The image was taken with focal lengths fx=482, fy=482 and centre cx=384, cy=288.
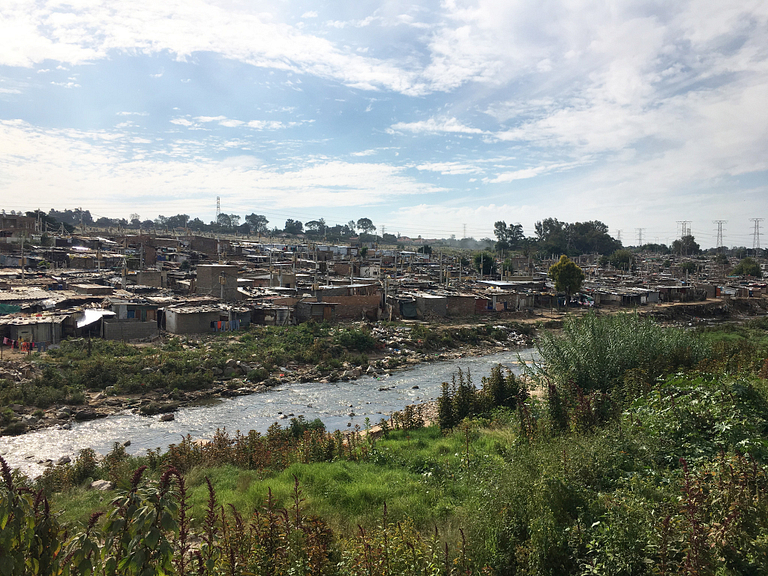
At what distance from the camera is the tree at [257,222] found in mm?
91812

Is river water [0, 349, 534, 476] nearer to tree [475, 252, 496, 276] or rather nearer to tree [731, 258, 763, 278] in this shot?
tree [475, 252, 496, 276]

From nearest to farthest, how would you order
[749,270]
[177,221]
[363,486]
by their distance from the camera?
[363,486]
[749,270]
[177,221]

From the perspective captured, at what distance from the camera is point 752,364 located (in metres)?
8.61

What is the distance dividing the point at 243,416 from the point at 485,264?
1637 inches

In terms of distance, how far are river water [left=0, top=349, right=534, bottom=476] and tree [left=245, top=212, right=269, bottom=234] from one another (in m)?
76.8

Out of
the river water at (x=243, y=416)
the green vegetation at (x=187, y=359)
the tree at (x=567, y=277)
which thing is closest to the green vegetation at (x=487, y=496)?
the river water at (x=243, y=416)

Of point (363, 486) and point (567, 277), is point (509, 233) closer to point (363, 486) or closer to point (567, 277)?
point (567, 277)

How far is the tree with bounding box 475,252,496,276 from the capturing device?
51656 millimetres

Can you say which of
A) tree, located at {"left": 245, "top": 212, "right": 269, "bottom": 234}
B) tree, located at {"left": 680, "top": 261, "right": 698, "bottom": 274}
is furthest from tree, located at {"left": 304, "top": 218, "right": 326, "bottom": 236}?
tree, located at {"left": 680, "top": 261, "right": 698, "bottom": 274}

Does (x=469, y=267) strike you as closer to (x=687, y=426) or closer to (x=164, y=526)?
(x=687, y=426)

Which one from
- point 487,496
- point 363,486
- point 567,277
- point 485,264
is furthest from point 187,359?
point 485,264

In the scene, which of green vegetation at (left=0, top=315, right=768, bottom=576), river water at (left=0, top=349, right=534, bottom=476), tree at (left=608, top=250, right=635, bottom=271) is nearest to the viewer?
green vegetation at (left=0, top=315, right=768, bottom=576)

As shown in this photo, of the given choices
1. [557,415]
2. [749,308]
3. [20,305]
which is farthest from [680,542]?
[749,308]

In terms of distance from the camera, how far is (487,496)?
444 cm
